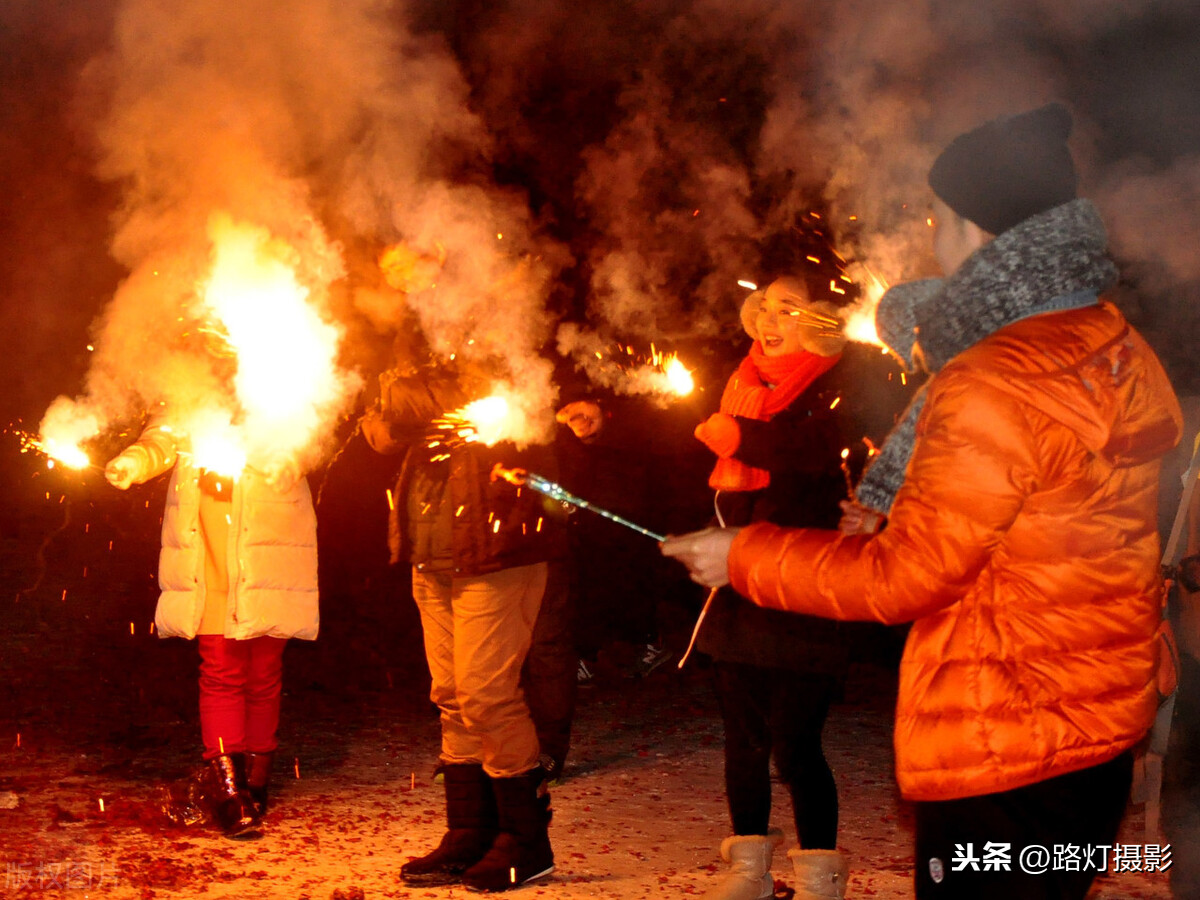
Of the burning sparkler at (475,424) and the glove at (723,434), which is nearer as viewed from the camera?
the glove at (723,434)

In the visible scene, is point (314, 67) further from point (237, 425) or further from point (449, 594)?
point (449, 594)

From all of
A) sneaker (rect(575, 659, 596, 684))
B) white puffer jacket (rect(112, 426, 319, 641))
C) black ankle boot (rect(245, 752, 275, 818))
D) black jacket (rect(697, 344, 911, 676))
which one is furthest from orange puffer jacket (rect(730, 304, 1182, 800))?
sneaker (rect(575, 659, 596, 684))

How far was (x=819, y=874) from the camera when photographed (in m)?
3.79

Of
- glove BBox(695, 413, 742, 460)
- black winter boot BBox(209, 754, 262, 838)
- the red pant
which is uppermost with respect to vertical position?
glove BBox(695, 413, 742, 460)

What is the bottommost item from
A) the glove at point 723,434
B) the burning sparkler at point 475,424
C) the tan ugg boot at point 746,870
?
the tan ugg boot at point 746,870

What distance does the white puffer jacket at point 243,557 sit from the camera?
4766mm

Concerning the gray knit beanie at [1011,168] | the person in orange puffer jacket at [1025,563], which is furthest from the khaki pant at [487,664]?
the gray knit beanie at [1011,168]

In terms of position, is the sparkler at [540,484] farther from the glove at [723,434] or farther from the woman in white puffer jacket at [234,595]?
the woman in white puffer jacket at [234,595]

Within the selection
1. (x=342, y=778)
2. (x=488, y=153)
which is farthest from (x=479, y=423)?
(x=488, y=153)

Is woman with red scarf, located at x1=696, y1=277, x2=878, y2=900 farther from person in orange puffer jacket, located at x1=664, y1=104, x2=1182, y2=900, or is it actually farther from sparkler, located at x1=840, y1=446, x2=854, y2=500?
person in orange puffer jacket, located at x1=664, y1=104, x2=1182, y2=900

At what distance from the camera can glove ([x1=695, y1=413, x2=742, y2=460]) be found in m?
4.00

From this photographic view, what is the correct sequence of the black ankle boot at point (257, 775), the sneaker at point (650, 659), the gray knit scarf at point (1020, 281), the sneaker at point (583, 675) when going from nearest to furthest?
the gray knit scarf at point (1020, 281) < the black ankle boot at point (257, 775) < the sneaker at point (583, 675) < the sneaker at point (650, 659)

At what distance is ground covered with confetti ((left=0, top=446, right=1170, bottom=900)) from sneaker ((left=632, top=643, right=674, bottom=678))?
0.41 feet

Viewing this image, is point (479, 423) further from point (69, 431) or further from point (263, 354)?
point (69, 431)
